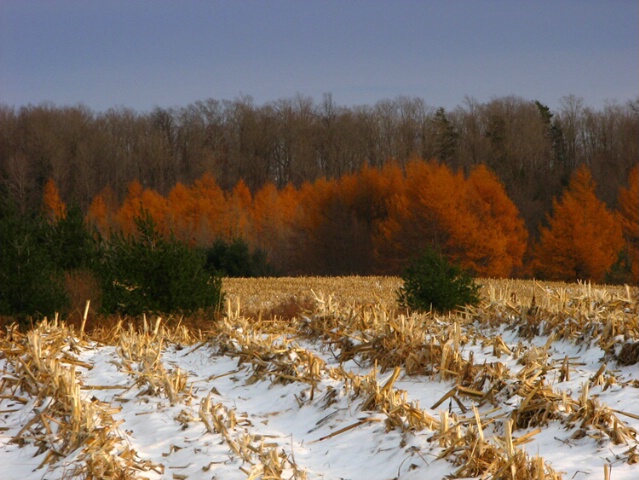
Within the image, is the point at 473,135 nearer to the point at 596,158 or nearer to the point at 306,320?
the point at 596,158

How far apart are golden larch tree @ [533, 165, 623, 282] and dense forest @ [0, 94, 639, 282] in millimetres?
75

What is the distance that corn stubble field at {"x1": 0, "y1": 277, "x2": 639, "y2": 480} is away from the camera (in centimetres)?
451

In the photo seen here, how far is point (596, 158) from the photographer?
5888cm

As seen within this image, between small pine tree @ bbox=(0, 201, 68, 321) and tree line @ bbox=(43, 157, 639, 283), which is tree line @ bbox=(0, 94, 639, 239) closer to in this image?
tree line @ bbox=(43, 157, 639, 283)

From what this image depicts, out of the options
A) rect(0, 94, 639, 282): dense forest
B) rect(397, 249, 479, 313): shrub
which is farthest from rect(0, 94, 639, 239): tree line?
rect(397, 249, 479, 313): shrub

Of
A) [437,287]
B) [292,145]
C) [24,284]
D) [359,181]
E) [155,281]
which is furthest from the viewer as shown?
[292,145]

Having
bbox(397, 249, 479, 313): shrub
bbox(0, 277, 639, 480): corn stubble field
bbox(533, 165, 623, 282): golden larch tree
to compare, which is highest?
bbox(0, 277, 639, 480): corn stubble field

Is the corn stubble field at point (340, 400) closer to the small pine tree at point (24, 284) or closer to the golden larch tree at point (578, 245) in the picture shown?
the small pine tree at point (24, 284)

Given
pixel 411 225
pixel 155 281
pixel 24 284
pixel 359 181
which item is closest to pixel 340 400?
pixel 155 281

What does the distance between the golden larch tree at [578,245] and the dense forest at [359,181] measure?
0.07 m

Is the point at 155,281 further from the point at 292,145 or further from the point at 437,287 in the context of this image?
the point at 292,145

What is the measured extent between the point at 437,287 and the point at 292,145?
5707 centimetres

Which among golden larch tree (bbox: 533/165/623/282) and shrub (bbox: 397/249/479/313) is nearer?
shrub (bbox: 397/249/479/313)

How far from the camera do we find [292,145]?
68.2 m
